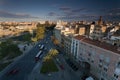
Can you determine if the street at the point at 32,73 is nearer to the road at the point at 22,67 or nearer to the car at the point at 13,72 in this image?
the road at the point at 22,67

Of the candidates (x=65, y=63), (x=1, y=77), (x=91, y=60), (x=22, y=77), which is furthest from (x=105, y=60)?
(x=1, y=77)

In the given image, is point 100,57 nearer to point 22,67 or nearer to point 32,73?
point 32,73

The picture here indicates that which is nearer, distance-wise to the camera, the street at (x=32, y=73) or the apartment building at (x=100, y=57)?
the apartment building at (x=100, y=57)

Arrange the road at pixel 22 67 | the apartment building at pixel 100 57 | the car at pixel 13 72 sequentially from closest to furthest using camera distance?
the apartment building at pixel 100 57, the road at pixel 22 67, the car at pixel 13 72

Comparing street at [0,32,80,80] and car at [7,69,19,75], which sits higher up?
car at [7,69,19,75]

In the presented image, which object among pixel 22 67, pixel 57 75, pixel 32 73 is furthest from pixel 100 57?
pixel 22 67

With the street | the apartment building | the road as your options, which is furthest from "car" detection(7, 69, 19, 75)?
the apartment building

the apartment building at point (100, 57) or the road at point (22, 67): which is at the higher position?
the apartment building at point (100, 57)

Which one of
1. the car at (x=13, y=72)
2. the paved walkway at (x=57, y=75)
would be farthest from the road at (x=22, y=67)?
the paved walkway at (x=57, y=75)

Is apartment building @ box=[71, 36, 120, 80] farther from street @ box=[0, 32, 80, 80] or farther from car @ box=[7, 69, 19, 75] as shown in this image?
car @ box=[7, 69, 19, 75]
